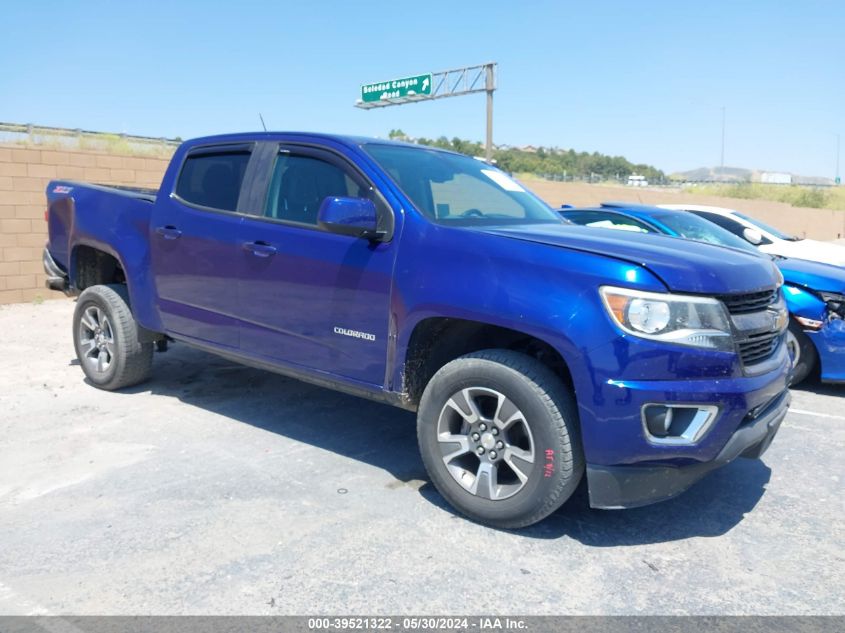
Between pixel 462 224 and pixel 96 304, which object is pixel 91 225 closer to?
pixel 96 304

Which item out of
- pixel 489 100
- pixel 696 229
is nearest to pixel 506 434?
pixel 696 229

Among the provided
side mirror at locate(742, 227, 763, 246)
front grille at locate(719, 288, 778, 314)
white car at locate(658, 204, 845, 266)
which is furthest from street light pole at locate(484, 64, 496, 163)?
front grille at locate(719, 288, 778, 314)

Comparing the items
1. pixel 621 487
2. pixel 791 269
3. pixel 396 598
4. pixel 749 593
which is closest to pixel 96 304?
pixel 396 598

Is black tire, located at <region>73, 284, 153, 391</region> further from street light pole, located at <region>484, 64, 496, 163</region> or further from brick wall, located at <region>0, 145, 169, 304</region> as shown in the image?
street light pole, located at <region>484, 64, 496, 163</region>

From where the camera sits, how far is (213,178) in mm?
4867

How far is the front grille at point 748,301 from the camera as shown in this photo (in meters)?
3.18

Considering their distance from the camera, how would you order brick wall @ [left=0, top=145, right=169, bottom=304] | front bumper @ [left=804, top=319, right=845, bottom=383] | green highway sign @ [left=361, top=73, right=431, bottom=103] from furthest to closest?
green highway sign @ [left=361, top=73, right=431, bottom=103], brick wall @ [left=0, top=145, right=169, bottom=304], front bumper @ [left=804, top=319, right=845, bottom=383]

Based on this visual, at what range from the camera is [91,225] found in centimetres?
562

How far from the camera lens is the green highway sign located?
2328cm

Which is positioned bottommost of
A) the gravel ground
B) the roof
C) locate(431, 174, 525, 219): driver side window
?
the gravel ground

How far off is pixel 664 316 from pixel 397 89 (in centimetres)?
2245

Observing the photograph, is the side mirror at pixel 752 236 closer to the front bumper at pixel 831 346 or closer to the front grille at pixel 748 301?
the front bumper at pixel 831 346

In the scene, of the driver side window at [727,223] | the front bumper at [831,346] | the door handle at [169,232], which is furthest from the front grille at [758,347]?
the driver side window at [727,223]

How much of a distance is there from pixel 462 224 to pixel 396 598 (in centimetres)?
195
